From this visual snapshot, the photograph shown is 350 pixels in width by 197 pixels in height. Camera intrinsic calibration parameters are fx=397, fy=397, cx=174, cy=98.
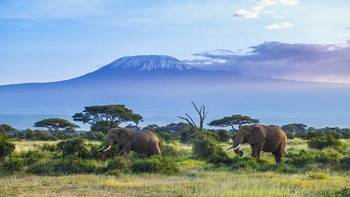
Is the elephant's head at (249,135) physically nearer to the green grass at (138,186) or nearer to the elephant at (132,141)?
the elephant at (132,141)

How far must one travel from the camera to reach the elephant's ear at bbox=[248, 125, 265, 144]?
→ 54.5 ft

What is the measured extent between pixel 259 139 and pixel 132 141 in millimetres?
5487

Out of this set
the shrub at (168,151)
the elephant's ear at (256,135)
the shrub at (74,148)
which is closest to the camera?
the shrub at (74,148)

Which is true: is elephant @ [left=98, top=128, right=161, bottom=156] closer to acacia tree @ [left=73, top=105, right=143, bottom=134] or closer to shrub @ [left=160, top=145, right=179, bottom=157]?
shrub @ [left=160, top=145, right=179, bottom=157]

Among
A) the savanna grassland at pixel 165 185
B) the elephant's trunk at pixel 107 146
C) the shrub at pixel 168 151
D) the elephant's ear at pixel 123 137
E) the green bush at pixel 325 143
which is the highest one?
the elephant's ear at pixel 123 137

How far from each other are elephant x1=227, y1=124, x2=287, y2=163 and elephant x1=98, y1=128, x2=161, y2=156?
145 inches

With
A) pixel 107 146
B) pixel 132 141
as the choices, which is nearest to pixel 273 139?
pixel 132 141

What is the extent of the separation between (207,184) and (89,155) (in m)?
7.72

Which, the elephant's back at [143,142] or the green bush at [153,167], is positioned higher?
the elephant's back at [143,142]

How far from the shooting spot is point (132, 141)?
57.5ft

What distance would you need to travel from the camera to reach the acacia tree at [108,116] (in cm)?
5022

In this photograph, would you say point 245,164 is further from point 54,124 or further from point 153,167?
point 54,124

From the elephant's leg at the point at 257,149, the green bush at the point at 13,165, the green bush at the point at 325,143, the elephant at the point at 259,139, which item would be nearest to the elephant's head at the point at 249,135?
the elephant at the point at 259,139

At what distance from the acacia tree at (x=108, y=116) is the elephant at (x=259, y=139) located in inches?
1340
